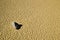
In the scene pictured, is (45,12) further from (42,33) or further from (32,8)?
(42,33)

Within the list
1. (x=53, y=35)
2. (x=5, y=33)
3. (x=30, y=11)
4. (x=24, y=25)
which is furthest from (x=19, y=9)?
(x=53, y=35)

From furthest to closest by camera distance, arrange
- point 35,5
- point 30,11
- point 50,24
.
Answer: point 35,5
point 30,11
point 50,24

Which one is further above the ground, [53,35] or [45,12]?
[45,12]

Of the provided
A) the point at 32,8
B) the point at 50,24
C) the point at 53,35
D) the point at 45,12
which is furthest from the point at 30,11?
the point at 53,35

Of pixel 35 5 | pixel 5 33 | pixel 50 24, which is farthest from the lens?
pixel 35 5

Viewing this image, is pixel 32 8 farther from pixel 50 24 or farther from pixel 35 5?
pixel 50 24

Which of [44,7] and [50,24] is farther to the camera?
[44,7]
